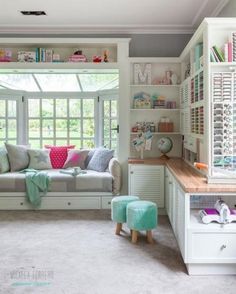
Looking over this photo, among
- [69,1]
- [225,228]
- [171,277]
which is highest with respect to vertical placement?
[69,1]

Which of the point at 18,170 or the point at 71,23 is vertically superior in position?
the point at 71,23

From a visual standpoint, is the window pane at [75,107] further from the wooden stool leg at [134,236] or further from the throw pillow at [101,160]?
the wooden stool leg at [134,236]

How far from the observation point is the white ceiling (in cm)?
438

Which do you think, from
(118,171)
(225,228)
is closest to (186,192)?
(225,228)

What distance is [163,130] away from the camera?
17.7 feet

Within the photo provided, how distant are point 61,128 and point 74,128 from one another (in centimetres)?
22

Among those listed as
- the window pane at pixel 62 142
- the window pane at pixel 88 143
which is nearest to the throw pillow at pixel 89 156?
the window pane at pixel 88 143

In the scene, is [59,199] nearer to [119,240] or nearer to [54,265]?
[119,240]

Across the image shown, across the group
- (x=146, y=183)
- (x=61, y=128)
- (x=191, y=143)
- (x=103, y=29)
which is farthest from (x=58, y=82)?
(x=191, y=143)

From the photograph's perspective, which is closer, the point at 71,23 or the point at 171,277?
the point at 171,277

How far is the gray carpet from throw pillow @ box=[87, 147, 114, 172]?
3.50ft

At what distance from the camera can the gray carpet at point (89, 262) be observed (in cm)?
278

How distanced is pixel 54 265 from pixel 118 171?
2.21m

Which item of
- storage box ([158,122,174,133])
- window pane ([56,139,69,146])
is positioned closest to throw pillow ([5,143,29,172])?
window pane ([56,139,69,146])
